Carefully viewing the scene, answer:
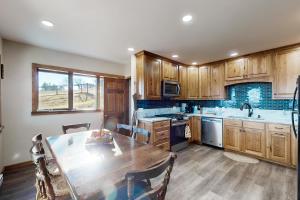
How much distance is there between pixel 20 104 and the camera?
113 inches

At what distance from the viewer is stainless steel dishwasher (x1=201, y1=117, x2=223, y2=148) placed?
3.82 m

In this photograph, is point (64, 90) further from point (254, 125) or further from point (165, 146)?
point (254, 125)

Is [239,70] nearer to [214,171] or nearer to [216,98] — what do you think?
[216,98]

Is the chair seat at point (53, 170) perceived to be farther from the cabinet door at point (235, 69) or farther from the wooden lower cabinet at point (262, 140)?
the cabinet door at point (235, 69)

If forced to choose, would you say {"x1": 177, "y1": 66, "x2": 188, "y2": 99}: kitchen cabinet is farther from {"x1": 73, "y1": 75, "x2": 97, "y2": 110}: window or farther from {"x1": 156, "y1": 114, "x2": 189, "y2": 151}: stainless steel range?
{"x1": 73, "y1": 75, "x2": 97, "y2": 110}: window

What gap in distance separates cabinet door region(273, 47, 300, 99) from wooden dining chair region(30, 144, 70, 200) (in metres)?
4.08

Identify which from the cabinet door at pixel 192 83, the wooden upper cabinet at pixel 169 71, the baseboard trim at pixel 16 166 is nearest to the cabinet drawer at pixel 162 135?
the wooden upper cabinet at pixel 169 71

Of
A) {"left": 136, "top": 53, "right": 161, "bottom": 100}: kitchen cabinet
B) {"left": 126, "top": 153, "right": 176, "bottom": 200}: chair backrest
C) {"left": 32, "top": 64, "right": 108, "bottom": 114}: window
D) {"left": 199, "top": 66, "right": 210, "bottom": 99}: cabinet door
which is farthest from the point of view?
{"left": 199, "top": 66, "right": 210, "bottom": 99}: cabinet door

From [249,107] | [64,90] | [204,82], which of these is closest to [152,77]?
[204,82]

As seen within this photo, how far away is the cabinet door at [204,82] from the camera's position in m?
4.34

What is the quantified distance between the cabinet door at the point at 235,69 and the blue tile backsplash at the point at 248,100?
39 cm

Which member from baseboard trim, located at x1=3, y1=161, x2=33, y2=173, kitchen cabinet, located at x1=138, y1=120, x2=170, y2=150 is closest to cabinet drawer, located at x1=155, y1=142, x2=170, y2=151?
kitchen cabinet, located at x1=138, y1=120, x2=170, y2=150

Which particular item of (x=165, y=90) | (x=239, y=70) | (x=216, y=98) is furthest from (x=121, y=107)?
(x=239, y=70)

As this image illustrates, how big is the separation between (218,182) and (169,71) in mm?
2792
